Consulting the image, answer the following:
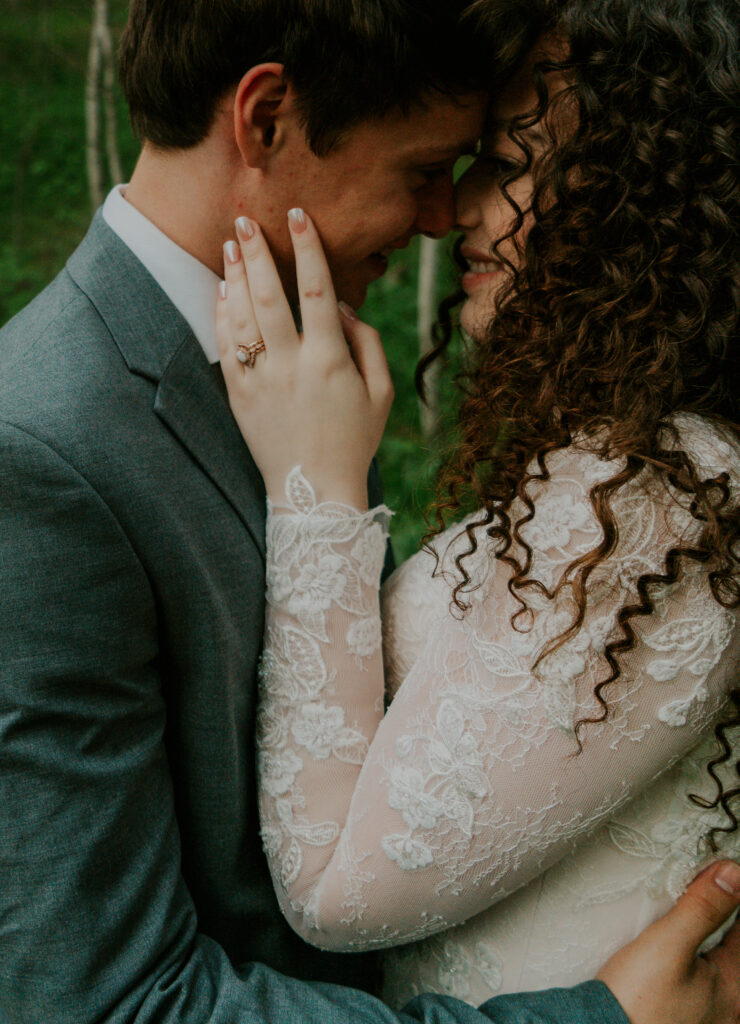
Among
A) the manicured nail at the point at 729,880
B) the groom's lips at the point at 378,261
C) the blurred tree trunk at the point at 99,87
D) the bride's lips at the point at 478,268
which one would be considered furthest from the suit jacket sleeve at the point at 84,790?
the blurred tree trunk at the point at 99,87

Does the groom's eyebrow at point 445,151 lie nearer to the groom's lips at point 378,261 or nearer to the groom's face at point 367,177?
the groom's face at point 367,177

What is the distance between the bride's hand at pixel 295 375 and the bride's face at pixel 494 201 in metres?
0.38

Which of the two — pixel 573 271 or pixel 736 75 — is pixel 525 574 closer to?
pixel 573 271

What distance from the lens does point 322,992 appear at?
173 cm

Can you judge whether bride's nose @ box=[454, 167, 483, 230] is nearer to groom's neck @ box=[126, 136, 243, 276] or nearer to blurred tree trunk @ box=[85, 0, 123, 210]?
groom's neck @ box=[126, 136, 243, 276]

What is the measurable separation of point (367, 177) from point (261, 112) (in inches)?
10.0

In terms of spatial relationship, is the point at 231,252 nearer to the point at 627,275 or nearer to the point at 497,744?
the point at 627,275

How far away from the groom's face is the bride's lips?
0.69 feet

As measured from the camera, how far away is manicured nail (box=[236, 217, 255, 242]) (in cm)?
182

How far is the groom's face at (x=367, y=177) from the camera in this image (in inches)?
72.1

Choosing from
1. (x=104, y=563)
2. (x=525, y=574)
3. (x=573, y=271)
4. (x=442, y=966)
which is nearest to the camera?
(x=104, y=563)

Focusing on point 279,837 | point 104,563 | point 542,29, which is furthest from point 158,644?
point 542,29

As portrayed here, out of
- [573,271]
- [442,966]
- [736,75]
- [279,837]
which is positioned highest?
[736,75]

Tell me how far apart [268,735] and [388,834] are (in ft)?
1.04
